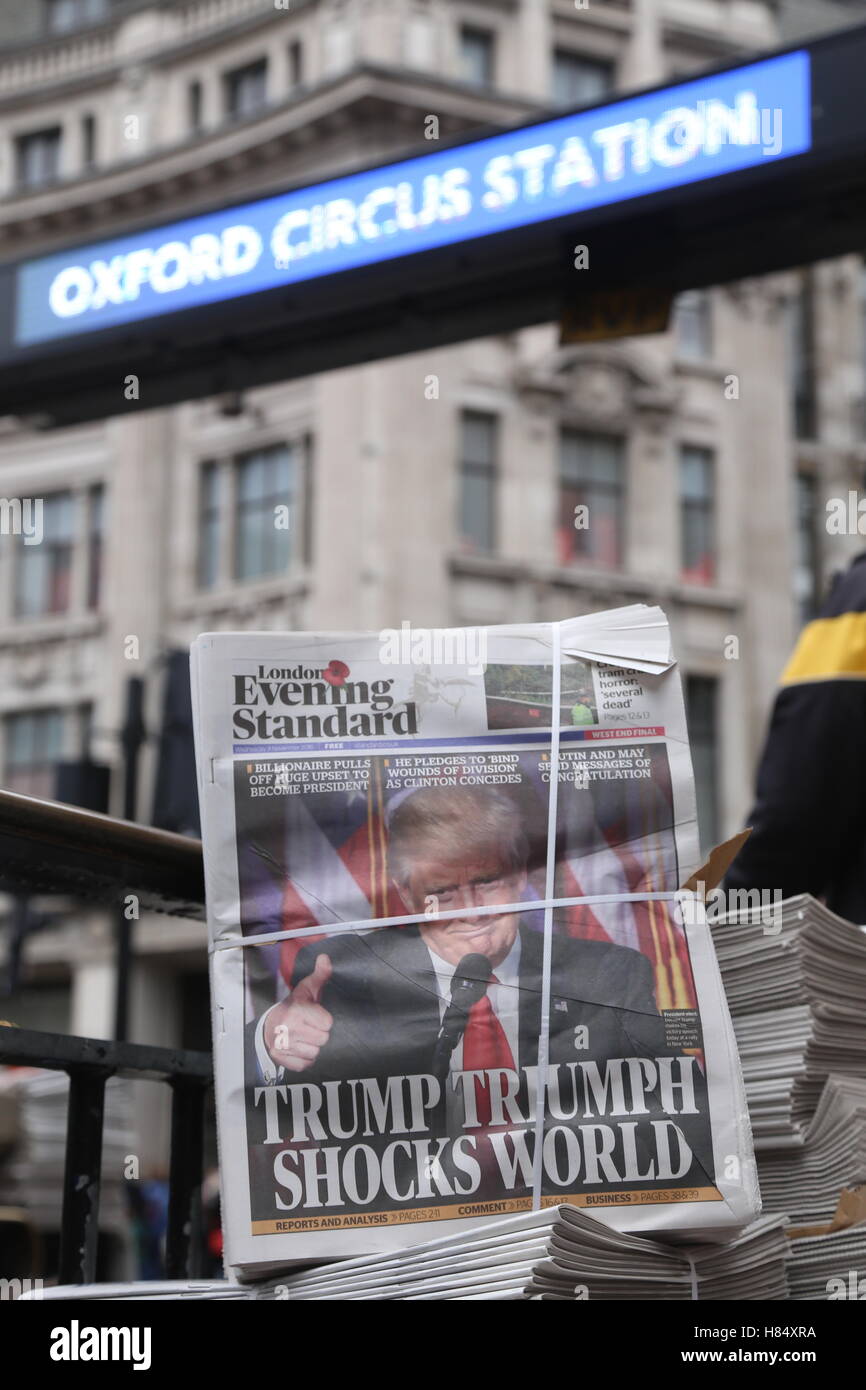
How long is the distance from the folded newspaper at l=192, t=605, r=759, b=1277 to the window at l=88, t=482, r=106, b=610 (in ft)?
80.2

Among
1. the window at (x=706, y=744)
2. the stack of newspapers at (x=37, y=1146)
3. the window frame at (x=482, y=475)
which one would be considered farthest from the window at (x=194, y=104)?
the stack of newspapers at (x=37, y=1146)

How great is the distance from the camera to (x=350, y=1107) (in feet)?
5.37

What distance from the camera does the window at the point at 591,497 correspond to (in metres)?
24.5

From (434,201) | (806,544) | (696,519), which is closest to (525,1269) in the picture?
(434,201)

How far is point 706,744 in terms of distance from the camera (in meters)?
24.3

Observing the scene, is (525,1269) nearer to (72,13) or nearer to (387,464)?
(387,464)

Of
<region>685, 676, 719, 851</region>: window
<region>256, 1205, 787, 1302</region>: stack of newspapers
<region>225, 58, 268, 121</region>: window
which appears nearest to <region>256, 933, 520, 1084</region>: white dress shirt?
<region>256, 1205, 787, 1302</region>: stack of newspapers

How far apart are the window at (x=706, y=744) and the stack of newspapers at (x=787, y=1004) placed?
71.9 ft

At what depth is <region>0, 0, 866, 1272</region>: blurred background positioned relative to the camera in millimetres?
23594

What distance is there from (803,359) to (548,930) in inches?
1086
